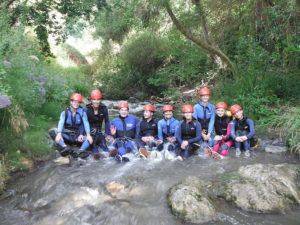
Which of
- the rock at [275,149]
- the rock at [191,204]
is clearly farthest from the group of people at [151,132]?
the rock at [191,204]

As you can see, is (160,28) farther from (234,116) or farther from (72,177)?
(72,177)

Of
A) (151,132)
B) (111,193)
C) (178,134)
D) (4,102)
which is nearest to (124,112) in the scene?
(151,132)

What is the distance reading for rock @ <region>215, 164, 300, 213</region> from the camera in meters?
5.77

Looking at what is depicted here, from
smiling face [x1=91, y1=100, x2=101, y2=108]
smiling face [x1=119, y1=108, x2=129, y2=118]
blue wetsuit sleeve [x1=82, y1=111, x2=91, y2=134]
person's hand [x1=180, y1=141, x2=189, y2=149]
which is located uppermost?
smiling face [x1=91, y1=100, x2=101, y2=108]

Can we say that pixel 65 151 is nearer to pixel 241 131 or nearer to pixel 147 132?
pixel 147 132

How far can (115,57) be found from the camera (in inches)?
687

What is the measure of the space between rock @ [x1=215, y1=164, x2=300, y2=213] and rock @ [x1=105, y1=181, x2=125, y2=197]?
1433 millimetres

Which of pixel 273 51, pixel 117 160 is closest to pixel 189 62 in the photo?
pixel 273 51

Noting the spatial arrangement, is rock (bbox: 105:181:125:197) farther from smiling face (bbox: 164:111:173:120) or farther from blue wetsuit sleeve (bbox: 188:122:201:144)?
smiling face (bbox: 164:111:173:120)

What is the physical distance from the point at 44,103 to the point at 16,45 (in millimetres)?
1455

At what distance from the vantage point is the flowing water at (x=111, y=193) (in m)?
5.59

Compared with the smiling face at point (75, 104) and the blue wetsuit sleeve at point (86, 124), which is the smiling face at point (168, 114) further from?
the smiling face at point (75, 104)

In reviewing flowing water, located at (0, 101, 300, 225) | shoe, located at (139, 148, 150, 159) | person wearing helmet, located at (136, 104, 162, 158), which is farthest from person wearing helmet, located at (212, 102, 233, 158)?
shoe, located at (139, 148, 150, 159)

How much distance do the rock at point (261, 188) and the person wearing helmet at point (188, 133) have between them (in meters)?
1.47
